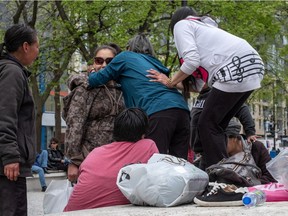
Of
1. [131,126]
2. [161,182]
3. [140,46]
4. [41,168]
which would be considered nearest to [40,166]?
[41,168]

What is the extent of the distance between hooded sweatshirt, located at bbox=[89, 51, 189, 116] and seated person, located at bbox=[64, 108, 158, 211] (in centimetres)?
A: 67

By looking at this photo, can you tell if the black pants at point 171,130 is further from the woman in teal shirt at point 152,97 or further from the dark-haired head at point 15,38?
the dark-haired head at point 15,38

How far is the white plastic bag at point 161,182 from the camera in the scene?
3930 millimetres

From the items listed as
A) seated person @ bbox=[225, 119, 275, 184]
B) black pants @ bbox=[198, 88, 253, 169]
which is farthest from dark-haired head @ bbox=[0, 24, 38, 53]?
seated person @ bbox=[225, 119, 275, 184]

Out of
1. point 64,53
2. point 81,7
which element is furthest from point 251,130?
point 64,53

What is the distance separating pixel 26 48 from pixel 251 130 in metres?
3.84

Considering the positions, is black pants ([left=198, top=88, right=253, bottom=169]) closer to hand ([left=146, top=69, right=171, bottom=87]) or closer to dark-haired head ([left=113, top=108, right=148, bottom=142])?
hand ([left=146, top=69, right=171, bottom=87])

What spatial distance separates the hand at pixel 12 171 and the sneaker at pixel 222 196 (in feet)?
4.10

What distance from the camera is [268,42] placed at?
27.8 meters

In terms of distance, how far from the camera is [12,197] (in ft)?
13.9

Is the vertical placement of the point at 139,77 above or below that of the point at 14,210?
above

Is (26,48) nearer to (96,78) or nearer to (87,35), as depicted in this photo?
(96,78)

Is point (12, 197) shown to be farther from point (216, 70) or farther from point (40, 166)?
point (40, 166)

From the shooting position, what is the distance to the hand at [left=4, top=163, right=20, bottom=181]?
4.12 metres
